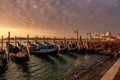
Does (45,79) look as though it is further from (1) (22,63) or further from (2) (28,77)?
(1) (22,63)

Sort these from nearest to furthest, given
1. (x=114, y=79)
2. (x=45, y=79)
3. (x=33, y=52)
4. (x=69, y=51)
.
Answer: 1. (x=114, y=79)
2. (x=45, y=79)
3. (x=33, y=52)
4. (x=69, y=51)

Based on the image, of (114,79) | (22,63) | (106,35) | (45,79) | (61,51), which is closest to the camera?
(114,79)

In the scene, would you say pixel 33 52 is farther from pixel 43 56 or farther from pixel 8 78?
pixel 8 78

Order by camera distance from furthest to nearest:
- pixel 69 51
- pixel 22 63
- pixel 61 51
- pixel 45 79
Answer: pixel 69 51 < pixel 61 51 < pixel 22 63 < pixel 45 79

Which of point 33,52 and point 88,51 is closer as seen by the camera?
point 33,52

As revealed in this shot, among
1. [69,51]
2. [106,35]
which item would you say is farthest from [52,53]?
[106,35]

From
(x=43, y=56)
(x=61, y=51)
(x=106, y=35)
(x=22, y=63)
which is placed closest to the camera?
(x=22, y=63)

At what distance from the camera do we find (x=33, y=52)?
41.3m

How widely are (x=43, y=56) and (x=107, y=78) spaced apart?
27.1 m

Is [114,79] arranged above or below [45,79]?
above

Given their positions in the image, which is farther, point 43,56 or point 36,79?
point 43,56

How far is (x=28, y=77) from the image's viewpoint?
18859mm

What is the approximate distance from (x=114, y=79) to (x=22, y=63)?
1838 centimetres

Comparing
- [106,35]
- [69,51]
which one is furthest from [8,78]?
[106,35]
